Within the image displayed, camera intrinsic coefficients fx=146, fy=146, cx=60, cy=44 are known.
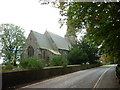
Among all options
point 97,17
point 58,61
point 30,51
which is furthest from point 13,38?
point 97,17

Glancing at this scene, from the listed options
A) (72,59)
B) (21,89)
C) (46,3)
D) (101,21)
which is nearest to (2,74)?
(21,89)

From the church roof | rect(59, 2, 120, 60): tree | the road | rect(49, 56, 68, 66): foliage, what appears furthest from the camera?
the church roof

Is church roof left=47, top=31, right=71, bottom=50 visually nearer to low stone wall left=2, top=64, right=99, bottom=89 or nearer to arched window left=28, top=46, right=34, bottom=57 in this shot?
arched window left=28, top=46, right=34, bottom=57

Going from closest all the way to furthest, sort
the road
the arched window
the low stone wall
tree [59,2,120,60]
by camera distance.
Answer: tree [59,2,120,60]
the low stone wall
the road
the arched window

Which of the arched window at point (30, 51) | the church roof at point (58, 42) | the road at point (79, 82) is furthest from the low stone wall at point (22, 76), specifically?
the church roof at point (58, 42)

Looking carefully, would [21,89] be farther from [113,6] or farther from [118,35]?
[113,6]

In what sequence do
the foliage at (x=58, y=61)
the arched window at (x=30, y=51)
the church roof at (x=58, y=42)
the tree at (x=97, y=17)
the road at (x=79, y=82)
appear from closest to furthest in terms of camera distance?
the tree at (x=97, y=17) < the road at (x=79, y=82) < the foliage at (x=58, y=61) < the arched window at (x=30, y=51) < the church roof at (x=58, y=42)

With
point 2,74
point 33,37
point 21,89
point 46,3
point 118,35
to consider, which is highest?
point 33,37

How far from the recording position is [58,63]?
24.6 meters

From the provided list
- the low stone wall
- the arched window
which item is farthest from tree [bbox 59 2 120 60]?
the arched window

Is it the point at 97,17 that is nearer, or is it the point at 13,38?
the point at 97,17

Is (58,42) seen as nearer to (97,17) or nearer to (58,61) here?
(58,61)

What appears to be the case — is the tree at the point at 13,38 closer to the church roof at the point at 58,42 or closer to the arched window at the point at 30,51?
the arched window at the point at 30,51

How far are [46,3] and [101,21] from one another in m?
2.70
